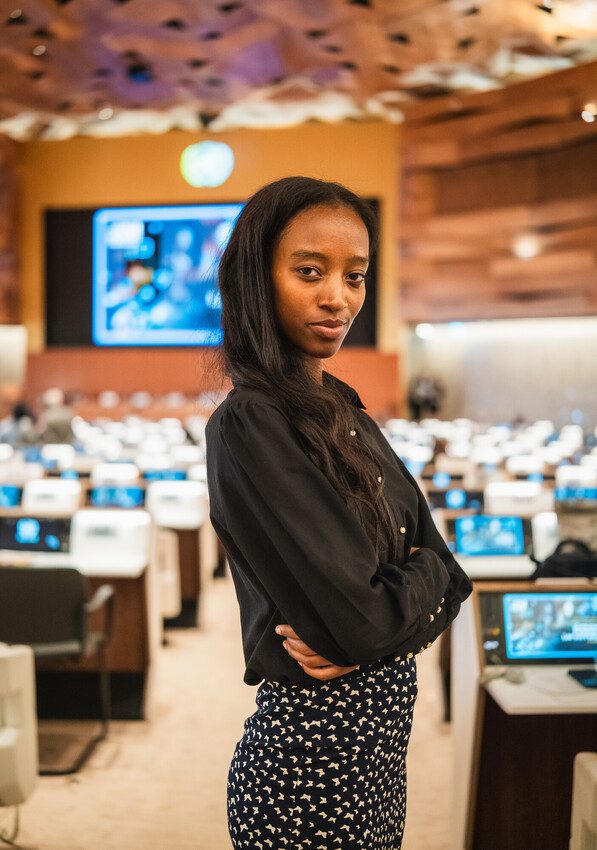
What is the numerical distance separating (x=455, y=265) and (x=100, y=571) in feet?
48.5

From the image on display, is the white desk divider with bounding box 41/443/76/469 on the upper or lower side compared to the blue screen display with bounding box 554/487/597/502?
upper

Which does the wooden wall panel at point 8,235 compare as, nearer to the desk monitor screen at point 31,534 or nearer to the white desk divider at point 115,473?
the white desk divider at point 115,473

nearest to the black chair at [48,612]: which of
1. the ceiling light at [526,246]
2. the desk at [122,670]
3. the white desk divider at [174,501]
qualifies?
the desk at [122,670]

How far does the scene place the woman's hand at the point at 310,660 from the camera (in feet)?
3.82

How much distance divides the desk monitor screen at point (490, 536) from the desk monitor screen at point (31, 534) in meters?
2.04

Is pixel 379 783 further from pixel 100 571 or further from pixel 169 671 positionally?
pixel 169 671

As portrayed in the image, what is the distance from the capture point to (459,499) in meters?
5.71

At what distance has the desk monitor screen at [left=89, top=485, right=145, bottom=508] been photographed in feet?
19.5

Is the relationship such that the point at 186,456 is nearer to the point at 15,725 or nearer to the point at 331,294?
the point at 15,725

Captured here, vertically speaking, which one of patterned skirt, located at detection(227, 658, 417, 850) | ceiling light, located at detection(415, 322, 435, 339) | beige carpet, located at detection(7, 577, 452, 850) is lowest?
beige carpet, located at detection(7, 577, 452, 850)

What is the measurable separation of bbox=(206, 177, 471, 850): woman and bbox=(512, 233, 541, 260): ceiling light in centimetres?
1628

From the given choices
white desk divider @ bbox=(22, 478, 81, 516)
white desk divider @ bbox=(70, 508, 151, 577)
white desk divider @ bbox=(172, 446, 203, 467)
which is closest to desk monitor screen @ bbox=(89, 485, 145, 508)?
white desk divider @ bbox=(22, 478, 81, 516)

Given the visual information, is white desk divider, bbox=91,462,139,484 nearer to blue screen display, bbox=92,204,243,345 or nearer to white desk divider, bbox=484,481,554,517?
white desk divider, bbox=484,481,554,517

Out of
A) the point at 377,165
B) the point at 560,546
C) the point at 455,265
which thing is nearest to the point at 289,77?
the point at 377,165
